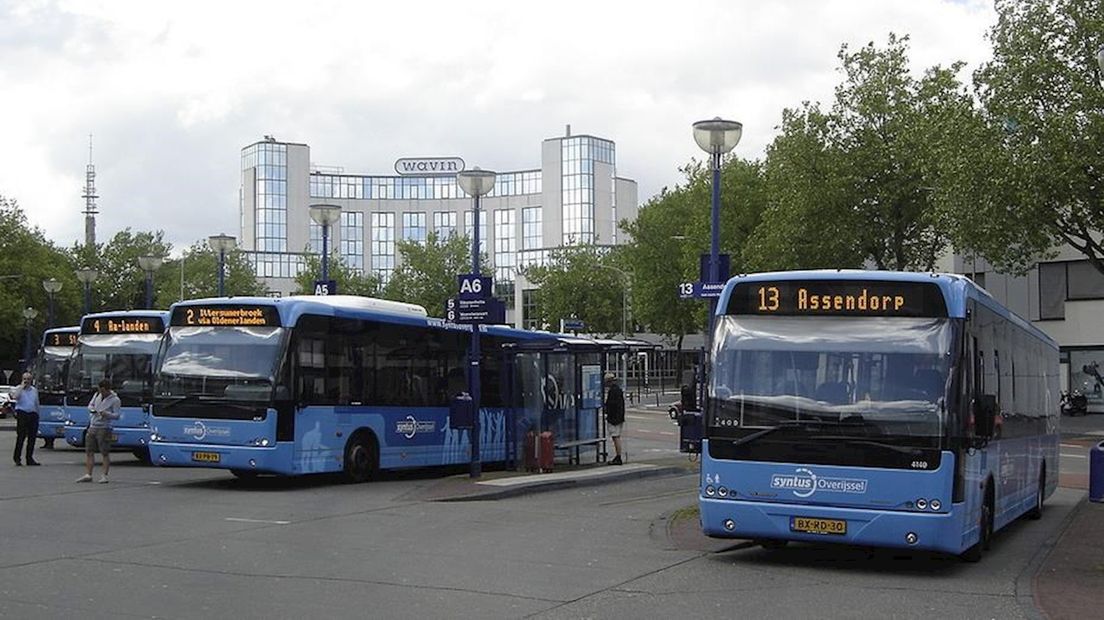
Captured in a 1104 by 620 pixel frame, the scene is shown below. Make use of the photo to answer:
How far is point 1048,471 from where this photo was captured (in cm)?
2102

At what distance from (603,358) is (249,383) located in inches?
360

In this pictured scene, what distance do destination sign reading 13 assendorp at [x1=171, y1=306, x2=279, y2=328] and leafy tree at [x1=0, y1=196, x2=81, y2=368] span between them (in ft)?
163

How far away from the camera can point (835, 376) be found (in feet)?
42.3

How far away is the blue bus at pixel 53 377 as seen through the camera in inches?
1219

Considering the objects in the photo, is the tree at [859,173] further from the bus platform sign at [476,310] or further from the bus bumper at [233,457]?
the bus bumper at [233,457]

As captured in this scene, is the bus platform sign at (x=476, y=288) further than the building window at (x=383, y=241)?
No

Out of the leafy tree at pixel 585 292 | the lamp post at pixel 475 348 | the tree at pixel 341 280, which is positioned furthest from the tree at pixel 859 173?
the tree at pixel 341 280

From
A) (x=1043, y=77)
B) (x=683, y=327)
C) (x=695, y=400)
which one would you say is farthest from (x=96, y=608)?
(x=683, y=327)

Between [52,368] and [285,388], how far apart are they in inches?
505

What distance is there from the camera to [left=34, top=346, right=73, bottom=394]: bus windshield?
3126 cm

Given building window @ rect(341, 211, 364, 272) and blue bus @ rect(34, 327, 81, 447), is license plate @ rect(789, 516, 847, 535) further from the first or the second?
building window @ rect(341, 211, 364, 272)

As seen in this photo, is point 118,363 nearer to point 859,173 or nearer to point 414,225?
point 859,173

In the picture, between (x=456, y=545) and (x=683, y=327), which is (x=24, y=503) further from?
(x=683, y=327)

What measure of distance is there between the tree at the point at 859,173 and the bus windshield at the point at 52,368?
92.0ft
